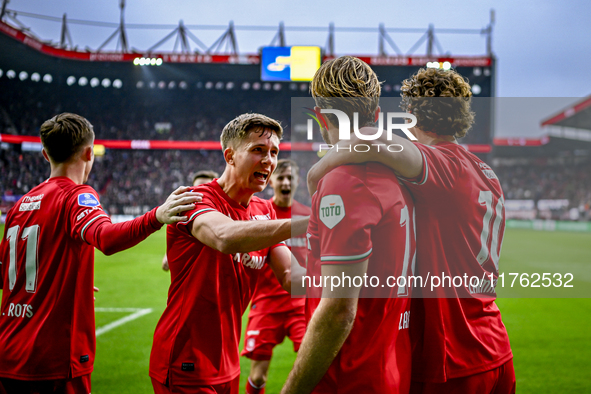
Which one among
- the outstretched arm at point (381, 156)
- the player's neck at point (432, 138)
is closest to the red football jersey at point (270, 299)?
the player's neck at point (432, 138)

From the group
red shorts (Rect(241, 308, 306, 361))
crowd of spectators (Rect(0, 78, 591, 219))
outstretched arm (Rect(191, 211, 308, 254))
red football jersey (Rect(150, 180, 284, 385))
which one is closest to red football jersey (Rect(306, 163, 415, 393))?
outstretched arm (Rect(191, 211, 308, 254))

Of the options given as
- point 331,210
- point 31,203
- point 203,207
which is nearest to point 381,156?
point 331,210

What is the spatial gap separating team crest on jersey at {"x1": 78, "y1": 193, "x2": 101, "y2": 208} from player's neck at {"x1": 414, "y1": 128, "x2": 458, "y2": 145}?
1.90 m

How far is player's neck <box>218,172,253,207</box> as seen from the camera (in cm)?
264

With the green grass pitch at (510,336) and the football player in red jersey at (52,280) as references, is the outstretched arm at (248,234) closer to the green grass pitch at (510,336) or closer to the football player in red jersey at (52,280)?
the football player in red jersey at (52,280)

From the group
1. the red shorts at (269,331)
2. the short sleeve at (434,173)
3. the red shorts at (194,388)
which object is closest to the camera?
the short sleeve at (434,173)

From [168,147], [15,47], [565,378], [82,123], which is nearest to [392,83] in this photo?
[168,147]

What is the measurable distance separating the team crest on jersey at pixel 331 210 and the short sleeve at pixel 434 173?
34 centimetres

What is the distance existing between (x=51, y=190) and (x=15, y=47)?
32.2 meters

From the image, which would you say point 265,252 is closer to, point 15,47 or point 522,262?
point 522,262

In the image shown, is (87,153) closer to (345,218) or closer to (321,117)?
(321,117)

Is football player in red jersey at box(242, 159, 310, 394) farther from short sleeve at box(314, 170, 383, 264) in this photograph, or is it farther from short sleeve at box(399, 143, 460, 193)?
short sleeve at box(314, 170, 383, 264)

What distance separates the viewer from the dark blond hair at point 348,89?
5.12ft

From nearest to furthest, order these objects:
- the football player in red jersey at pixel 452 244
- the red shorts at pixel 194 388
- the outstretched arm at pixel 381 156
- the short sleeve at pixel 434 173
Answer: the outstretched arm at pixel 381 156 → the short sleeve at pixel 434 173 → the football player in red jersey at pixel 452 244 → the red shorts at pixel 194 388
